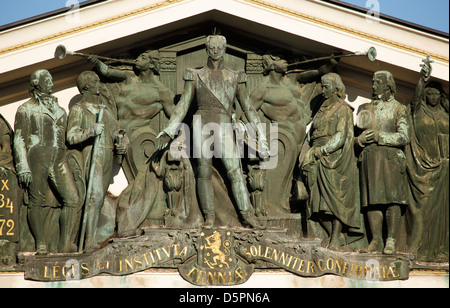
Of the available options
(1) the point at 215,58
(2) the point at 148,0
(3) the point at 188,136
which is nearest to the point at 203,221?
(3) the point at 188,136

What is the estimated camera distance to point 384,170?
12.8 meters

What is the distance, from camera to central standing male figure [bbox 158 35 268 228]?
12688 mm

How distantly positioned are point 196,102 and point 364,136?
1993 millimetres

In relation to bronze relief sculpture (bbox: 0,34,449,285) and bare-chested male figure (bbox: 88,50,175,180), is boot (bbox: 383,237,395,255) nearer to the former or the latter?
bronze relief sculpture (bbox: 0,34,449,285)

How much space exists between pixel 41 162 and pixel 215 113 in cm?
206

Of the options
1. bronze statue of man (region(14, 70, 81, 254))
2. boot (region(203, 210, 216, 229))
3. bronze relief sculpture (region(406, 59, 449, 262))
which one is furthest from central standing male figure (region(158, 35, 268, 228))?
bronze relief sculpture (region(406, 59, 449, 262))

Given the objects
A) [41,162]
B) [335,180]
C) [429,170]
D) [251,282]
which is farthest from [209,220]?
[429,170]

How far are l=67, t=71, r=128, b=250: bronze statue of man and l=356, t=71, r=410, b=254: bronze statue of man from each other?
2.83 meters

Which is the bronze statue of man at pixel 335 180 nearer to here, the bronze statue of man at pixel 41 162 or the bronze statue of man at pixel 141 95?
the bronze statue of man at pixel 141 95

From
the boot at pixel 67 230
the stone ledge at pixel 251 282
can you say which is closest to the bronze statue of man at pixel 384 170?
the stone ledge at pixel 251 282

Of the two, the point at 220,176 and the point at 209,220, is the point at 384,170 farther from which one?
the point at 209,220

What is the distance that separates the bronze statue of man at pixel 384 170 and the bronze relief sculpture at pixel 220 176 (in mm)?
16

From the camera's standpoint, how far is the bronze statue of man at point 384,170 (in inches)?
502

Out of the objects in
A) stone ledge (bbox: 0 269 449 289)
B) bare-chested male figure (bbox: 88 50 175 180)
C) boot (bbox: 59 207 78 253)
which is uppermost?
bare-chested male figure (bbox: 88 50 175 180)
